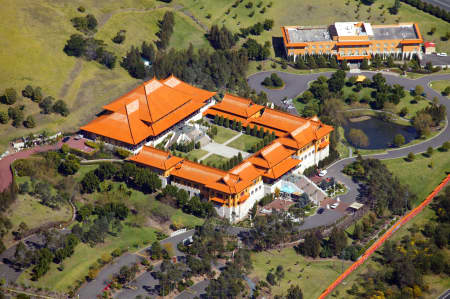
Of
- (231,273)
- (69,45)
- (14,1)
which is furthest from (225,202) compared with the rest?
(14,1)

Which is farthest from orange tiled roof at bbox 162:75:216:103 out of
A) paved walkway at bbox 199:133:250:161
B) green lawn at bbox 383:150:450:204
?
green lawn at bbox 383:150:450:204

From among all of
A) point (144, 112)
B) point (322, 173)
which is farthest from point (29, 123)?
point (322, 173)

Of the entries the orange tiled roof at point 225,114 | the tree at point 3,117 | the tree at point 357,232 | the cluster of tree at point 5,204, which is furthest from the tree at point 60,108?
the tree at point 357,232

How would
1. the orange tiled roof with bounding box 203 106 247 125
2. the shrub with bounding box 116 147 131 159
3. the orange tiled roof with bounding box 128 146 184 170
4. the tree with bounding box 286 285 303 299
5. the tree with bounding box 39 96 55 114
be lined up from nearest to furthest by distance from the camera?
the tree with bounding box 286 285 303 299 < the orange tiled roof with bounding box 128 146 184 170 < the shrub with bounding box 116 147 131 159 < the tree with bounding box 39 96 55 114 < the orange tiled roof with bounding box 203 106 247 125

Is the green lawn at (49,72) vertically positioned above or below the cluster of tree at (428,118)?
above

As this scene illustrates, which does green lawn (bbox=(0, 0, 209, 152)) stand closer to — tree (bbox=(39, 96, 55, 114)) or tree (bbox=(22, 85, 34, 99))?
tree (bbox=(39, 96, 55, 114))

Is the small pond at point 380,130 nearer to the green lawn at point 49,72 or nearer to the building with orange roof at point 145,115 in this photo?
the building with orange roof at point 145,115
